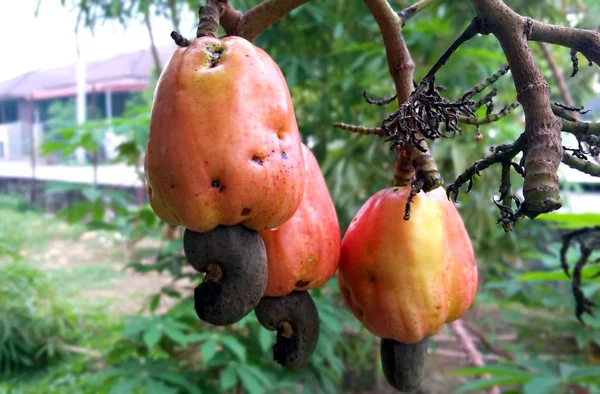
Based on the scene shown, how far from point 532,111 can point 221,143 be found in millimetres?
270

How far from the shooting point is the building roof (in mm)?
10413

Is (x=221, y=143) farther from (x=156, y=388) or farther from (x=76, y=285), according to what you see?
(x=76, y=285)

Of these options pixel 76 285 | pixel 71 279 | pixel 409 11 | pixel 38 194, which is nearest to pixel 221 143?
pixel 409 11

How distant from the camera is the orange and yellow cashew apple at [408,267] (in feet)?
2.19

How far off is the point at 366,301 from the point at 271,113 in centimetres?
25

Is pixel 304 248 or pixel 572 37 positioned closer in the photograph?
pixel 572 37

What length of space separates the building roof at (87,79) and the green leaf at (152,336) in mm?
8208

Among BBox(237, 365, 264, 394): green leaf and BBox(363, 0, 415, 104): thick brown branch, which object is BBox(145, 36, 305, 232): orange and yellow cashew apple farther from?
BBox(237, 365, 264, 394): green leaf

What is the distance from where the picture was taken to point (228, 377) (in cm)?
Result: 201

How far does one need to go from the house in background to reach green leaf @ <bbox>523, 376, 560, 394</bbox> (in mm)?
9049

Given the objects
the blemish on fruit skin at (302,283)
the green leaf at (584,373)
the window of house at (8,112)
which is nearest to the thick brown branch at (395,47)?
the blemish on fruit skin at (302,283)

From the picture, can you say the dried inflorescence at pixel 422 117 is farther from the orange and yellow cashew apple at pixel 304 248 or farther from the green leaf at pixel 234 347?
the green leaf at pixel 234 347

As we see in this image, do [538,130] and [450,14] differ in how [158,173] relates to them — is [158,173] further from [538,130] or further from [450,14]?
[450,14]

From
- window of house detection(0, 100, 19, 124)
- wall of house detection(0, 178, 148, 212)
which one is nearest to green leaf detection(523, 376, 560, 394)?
wall of house detection(0, 178, 148, 212)
